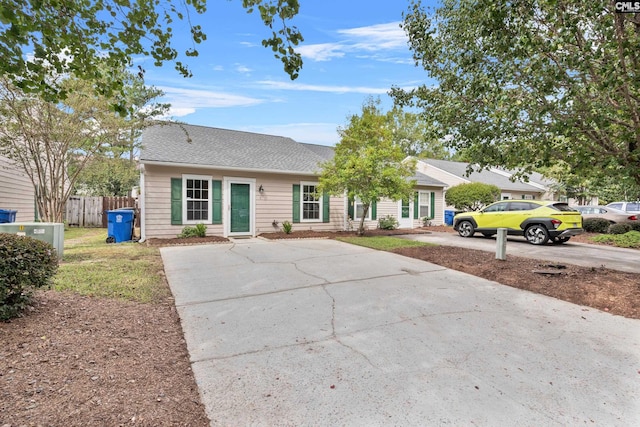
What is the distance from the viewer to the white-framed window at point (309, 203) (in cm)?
1321

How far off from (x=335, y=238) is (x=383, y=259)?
3.96m

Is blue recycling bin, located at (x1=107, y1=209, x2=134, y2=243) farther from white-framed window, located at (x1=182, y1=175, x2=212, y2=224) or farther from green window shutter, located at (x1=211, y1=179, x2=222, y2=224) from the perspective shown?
green window shutter, located at (x1=211, y1=179, x2=222, y2=224)

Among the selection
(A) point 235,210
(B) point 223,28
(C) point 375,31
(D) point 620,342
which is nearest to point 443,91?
(C) point 375,31

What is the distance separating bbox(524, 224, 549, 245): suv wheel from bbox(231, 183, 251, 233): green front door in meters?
10.0

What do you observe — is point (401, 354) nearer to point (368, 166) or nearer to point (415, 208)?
point (368, 166)

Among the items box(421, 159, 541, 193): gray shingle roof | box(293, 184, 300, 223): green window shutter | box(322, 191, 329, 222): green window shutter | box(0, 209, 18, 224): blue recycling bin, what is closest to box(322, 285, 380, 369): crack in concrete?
box(293, 184, 300, 223): green window shutter

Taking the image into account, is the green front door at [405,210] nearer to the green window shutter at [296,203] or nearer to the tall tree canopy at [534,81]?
the green window shutter at [296,203]

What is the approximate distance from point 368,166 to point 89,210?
1536cm

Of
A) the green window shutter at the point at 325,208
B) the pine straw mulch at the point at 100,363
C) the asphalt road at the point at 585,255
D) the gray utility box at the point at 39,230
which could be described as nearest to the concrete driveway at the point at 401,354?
the pine straw mulch at the point at 100,363

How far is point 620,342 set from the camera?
3537 millimetres

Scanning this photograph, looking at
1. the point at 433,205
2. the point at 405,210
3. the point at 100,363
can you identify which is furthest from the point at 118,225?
the point at 433,205

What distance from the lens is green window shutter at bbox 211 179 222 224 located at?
11445mm

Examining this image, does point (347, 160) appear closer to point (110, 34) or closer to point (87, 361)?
point (110, 34)

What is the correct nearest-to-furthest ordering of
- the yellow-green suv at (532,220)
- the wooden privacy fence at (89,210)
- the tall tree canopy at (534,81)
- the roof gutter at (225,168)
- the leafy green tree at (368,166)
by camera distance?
the tall tree canopy at (534,81)
the roof gutter at (225,168)
the yellow-green suv at (532,220)
the leafy green tree at (368,166)
the wooden privacy fence at (89,210)
